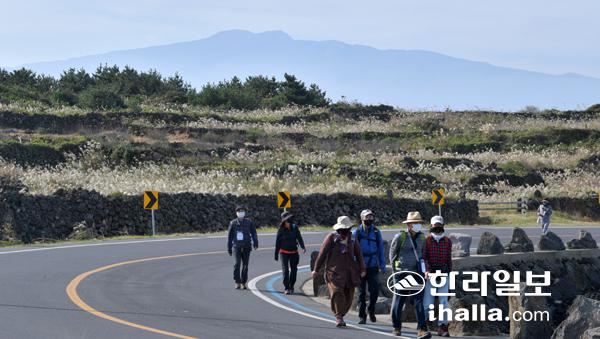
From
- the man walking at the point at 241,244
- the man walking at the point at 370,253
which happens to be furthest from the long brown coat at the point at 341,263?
the man walking at the point at 241,244

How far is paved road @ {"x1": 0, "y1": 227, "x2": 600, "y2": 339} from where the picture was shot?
48.8 feet

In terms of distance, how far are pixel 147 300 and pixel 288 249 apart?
344 centimetres

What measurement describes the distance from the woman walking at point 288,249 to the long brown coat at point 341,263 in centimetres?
443

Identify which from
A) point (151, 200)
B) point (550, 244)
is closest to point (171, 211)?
point (151, 200)

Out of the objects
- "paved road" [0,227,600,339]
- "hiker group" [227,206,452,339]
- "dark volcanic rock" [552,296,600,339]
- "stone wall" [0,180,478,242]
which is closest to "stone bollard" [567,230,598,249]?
"paved road" [0,227,600,339]

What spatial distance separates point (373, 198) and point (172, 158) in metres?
15.8

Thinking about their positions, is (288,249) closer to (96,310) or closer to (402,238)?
(96,310)

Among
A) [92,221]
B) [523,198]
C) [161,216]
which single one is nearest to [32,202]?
[92,221]

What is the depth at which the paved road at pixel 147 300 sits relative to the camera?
48.8 feet

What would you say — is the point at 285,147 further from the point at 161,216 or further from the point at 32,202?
the point at 32,202

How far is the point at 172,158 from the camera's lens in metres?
57.6

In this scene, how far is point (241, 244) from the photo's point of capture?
20750mm

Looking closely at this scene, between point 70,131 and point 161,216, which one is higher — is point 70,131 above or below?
above

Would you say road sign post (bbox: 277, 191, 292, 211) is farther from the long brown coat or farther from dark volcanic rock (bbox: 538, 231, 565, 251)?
the long brown coat
